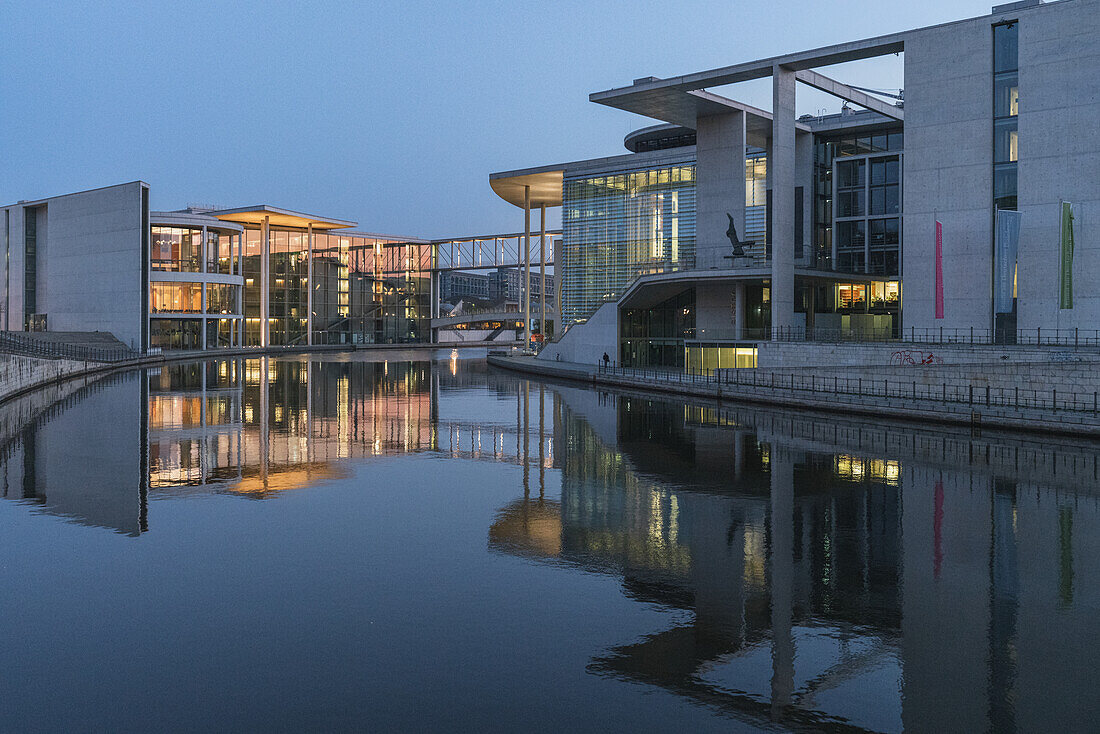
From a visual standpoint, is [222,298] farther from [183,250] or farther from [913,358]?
[913,358]

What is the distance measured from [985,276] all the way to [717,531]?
30599 mm

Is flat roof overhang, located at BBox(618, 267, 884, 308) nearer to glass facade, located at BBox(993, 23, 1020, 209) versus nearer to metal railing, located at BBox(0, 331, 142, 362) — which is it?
glass facade, located at BBox(993, 23, 1020, 209)

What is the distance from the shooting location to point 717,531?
15.8 m

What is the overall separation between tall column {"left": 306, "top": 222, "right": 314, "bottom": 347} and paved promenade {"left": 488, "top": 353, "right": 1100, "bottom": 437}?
7303cm

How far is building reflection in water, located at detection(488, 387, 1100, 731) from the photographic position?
29.7 feet

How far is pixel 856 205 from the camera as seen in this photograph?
60.1m

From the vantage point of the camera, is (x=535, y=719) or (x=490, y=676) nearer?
(x=535, y=719)

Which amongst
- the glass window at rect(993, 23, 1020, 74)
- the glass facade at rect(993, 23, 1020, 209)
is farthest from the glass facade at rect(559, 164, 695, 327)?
the glass window at rect(993, 23, 1020, 74)

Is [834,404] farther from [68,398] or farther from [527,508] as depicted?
[68,398]

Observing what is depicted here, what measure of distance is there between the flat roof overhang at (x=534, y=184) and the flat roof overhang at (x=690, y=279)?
55.1ft

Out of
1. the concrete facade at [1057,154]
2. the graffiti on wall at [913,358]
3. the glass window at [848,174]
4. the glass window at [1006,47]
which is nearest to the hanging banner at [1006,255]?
the concrete facade at [1057,154]

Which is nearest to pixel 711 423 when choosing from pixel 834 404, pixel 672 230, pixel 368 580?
pixel 834 404

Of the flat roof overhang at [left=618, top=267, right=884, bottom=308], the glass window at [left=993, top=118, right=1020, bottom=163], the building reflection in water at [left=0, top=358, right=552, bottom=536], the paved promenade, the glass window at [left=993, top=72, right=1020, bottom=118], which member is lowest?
the building reflection in water at [left=0, top=358, right=552, bottom=536]

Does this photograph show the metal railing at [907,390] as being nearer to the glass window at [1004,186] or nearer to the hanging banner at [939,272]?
the hanging banner at [939,272]
